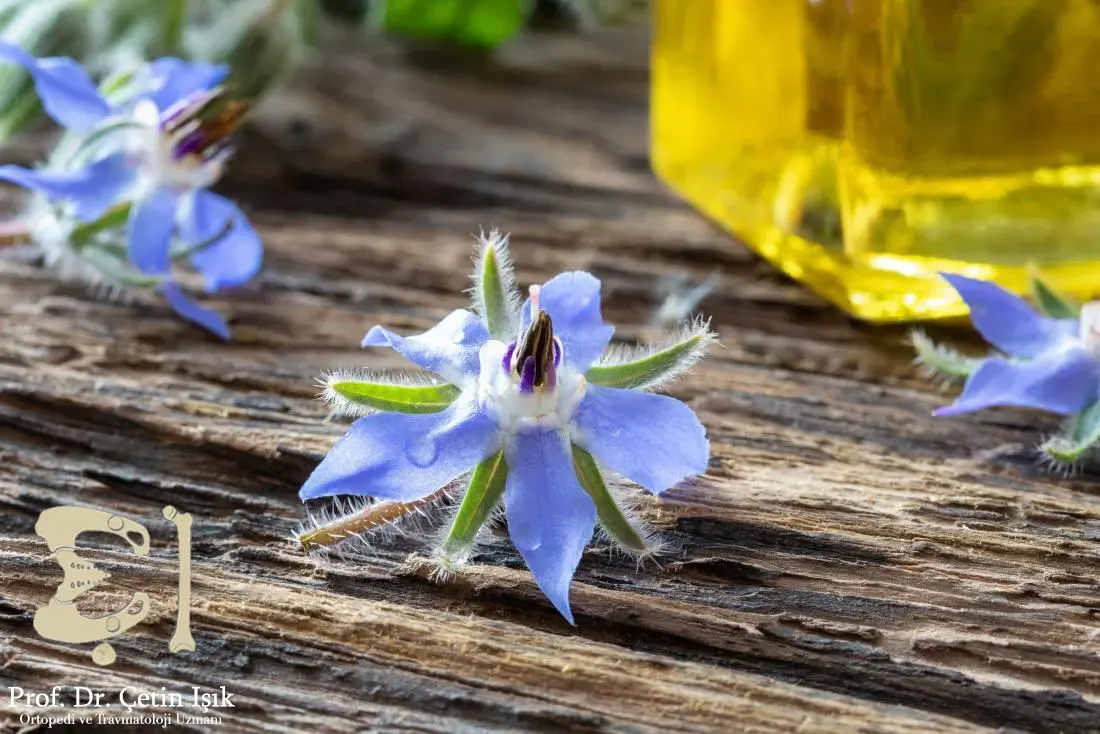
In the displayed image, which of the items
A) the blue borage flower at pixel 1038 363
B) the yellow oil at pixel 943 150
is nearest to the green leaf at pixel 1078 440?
the blue borage flower at pixel 1038 363

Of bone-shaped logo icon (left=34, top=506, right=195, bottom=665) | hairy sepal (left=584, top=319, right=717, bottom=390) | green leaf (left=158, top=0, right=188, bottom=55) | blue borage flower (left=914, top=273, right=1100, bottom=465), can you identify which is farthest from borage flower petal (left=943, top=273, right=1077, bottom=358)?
green leaf (left=158, top=0, right=188, bottom=55)

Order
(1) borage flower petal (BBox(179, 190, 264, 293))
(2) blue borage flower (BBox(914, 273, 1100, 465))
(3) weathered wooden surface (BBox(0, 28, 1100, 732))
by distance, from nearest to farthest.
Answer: (3) weathered wooden surface (BBox(0, 28, 1100, 732)), (2) blue borage flower (BBox(914, 273, 1100, 465)), (1) borage flower petal (BBox(179, 190, 264, 293))

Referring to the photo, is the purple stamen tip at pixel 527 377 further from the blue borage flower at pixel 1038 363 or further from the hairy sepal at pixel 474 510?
the blue borage flower at pixel 1038 363

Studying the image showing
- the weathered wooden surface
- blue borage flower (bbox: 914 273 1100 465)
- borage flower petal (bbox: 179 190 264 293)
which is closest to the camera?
the weathered wooden surface

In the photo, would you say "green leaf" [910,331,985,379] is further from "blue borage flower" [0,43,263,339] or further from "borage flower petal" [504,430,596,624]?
"blue borage flower" [0,43,263,339]

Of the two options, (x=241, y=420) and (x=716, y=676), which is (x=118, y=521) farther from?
(x=716, y=676)

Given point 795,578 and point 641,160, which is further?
point 641,160

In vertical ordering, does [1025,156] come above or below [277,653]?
above

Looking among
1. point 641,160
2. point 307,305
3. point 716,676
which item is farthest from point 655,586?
point 641,160
